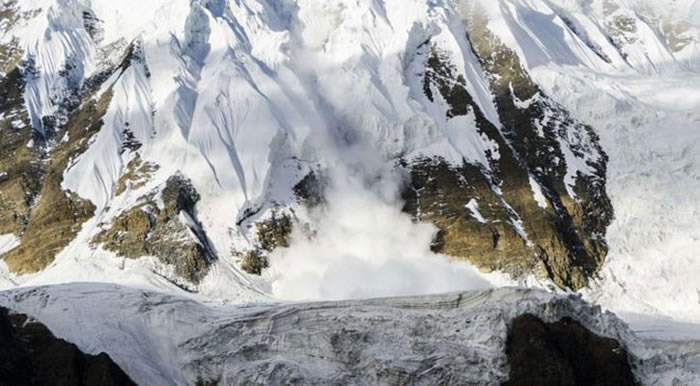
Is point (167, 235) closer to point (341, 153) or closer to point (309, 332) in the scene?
point (341, 153)

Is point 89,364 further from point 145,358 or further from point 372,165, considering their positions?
point 372,165

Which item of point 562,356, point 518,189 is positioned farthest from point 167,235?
point 562,356

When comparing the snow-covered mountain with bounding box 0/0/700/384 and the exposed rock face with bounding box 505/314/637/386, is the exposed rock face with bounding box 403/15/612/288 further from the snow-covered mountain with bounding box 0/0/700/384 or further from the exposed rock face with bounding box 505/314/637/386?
the exposed rock face with bounding box 505/314/637/386

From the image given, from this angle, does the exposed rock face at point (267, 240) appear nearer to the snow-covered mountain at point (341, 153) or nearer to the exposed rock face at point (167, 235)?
the snow-covered mountain at point (341, 153)

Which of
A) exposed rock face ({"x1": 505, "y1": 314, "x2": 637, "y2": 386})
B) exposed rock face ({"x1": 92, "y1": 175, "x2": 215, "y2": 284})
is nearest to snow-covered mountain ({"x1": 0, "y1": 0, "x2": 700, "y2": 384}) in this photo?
exposed rock face ({"x1": 92, "y1": 175, "x2": 215, "y2": 284})

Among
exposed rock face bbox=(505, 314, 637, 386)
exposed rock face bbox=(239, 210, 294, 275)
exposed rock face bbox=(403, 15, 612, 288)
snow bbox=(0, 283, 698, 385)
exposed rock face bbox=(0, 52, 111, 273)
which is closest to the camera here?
exposed rock face bbox=(505, 314, 637, 386)

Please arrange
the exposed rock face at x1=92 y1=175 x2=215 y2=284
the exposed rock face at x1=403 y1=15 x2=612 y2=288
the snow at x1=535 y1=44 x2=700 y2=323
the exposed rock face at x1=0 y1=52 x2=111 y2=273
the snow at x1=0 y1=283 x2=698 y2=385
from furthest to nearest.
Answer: the exposed rock face at x1=403 y1=15 x2=612 y2=288
the exposed rock face at x1=0 y1=52 x2=111 y2=273
the snow at x1=535 y1=44 x2=700 y2=323
the exposed rock face at x1=92 y1=175 x2=215 y2=284
the snow at x1=0 y1=283 x2=698 y2=385

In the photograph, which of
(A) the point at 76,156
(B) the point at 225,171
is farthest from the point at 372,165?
(A) the point at 76,156

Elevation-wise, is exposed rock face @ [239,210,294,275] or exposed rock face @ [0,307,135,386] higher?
exposed rock face @ [239,210,294,275]

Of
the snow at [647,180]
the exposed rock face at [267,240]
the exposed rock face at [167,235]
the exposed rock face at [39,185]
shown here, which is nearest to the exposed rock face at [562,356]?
the snow at [647,180]
